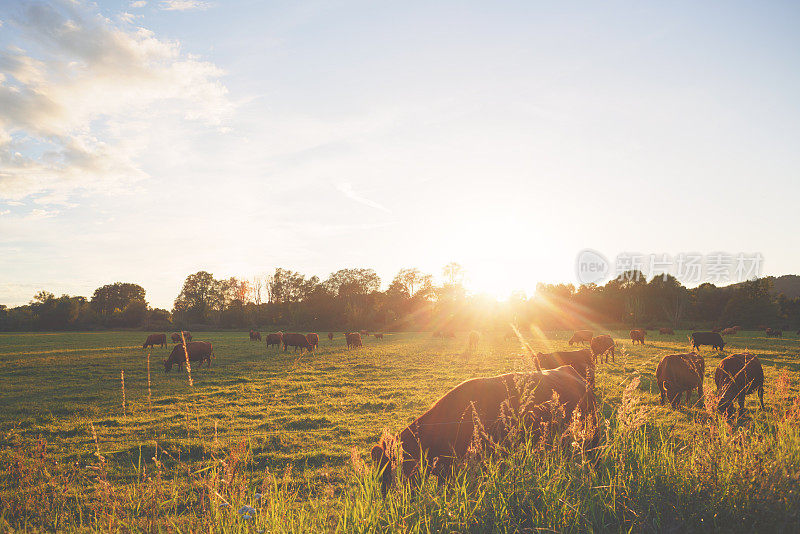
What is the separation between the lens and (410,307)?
10556 centimetres

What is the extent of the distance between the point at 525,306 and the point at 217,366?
7651 cm

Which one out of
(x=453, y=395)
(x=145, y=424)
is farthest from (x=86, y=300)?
(x=453, y=395)

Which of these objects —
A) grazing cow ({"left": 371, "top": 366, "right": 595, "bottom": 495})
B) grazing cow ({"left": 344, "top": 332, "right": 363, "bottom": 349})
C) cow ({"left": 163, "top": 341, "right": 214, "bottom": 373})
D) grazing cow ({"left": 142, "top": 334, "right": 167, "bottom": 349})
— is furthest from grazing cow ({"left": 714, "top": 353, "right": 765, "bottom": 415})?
grazing cow ({"left": 142, "top": 334, "right": 167, "bottom": 349})

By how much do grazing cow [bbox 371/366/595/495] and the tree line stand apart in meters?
56.5

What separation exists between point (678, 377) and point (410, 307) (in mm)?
93152

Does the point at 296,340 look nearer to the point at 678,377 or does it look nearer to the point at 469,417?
the point at 678,377

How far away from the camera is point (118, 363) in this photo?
25672mm

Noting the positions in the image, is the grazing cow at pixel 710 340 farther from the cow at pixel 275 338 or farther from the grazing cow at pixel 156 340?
the grazing cow at pixel 156 340

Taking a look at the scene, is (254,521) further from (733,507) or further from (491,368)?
(491,368)

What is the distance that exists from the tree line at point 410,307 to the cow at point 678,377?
4937cm

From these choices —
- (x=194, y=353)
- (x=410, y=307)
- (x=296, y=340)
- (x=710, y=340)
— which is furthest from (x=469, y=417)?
(x=410, y=307)

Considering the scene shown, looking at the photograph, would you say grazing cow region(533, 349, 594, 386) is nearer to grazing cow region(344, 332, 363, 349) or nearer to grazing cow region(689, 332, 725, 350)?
grazing cow region(689, 332, 725, 350)

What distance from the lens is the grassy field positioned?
3512 millimetres

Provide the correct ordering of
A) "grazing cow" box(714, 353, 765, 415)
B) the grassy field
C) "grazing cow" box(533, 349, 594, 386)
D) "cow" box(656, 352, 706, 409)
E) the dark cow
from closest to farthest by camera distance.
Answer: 1. the grassy field
2. "grazing cow" box(714, 353, 765, 415)
3. "cow" box(656, 352, 706, 409)
4. "grazing cow" box(533, 349, 594, 386)
5. the dark cow
